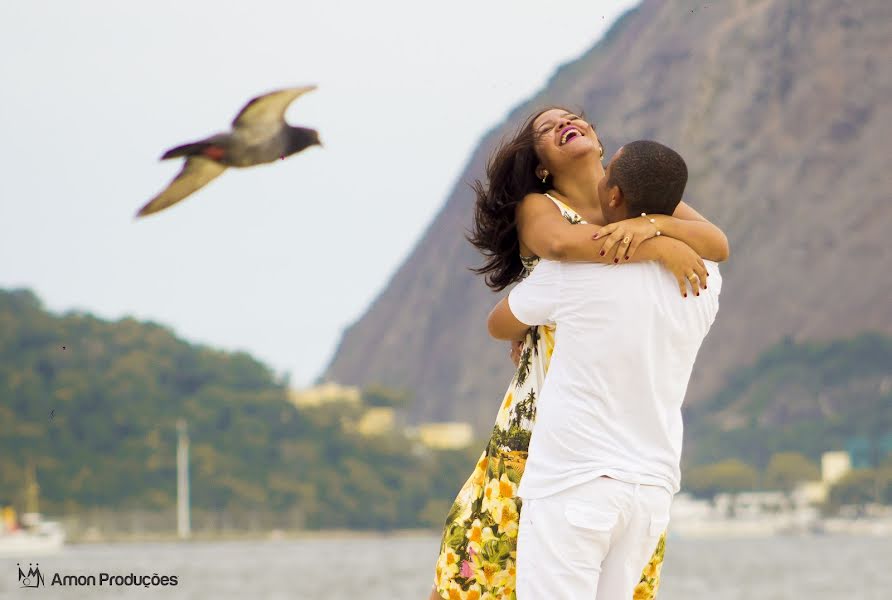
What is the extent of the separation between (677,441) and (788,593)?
3127 centimetres

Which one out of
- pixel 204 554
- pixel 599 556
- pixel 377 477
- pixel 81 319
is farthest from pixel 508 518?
pixel 81 319

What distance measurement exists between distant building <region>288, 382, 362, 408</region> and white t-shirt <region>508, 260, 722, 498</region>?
6803 cm

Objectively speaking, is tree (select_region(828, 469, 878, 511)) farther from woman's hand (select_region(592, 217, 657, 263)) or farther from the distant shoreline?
woman's hand (select_region(592, 217, 657, 263))

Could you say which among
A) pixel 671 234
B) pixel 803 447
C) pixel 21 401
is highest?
pixel 671 234

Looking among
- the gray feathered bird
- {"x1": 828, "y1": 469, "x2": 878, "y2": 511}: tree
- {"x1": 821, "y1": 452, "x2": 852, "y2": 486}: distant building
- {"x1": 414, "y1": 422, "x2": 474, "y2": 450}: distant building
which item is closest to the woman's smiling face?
the gray feathered bird

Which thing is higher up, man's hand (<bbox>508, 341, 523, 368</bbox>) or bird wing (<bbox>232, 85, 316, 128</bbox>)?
bird wing (<bbox>232, 85, 316, 128</bbox>)

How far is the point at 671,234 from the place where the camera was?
8.83 feet

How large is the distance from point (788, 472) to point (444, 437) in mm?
16478

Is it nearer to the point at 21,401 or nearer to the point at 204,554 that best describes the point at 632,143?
the point at 204,554

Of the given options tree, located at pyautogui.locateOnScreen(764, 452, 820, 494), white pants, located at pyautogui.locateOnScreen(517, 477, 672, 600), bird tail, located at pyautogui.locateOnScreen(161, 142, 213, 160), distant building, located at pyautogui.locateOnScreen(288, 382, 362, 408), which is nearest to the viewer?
white pants, located at pyautogui.locateOnScreen(517, 477, 672, 600)

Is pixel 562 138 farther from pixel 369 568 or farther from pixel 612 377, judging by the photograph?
pixel 369 568

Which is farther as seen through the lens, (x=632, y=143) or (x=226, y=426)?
(x=226, y=426)

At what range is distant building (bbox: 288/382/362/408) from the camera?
235 ft

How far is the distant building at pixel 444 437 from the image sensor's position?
7407cm
